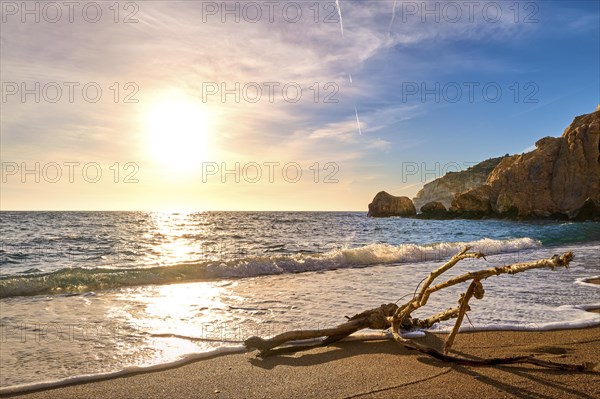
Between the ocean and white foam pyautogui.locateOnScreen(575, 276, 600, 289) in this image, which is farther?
white foam pyautogui.locateOnScreen(575, 276, 600, 289)

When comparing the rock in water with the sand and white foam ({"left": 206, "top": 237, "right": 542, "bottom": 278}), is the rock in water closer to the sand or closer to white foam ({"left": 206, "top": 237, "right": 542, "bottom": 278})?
white foam ({"left": 206, "top": 237, "right": 542, "bottom": 278})

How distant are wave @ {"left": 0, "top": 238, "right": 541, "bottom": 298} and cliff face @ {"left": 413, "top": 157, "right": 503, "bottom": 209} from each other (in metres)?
111

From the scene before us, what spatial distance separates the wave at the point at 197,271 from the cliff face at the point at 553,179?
48.8m

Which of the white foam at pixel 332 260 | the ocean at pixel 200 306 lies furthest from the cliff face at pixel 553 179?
the ocean at pixel 200 306

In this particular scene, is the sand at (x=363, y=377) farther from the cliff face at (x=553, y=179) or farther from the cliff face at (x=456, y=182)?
the cliff face at (x=456, y=182)

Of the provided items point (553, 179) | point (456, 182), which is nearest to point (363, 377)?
point (553, 179)

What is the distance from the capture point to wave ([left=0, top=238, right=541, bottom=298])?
1121 cm

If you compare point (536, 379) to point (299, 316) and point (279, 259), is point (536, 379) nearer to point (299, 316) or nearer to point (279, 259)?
point (299, 316)

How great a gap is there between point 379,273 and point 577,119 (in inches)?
2735

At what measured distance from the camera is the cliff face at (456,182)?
123812mm

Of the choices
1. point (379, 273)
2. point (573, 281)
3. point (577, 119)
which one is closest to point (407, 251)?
point (379, 273)

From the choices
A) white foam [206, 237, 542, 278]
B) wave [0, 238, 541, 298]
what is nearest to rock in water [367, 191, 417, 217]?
white foam [206, 237, 542, 278]

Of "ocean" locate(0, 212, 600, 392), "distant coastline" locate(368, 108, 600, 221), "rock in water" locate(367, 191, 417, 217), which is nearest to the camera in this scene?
"ocean" locate(0, 212, 600, 392)

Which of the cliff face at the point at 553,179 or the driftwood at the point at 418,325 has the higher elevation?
the cliff face at the point at 553,179
